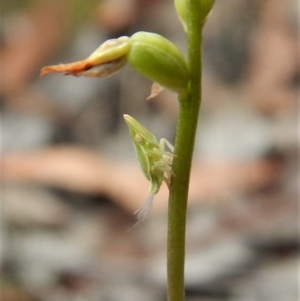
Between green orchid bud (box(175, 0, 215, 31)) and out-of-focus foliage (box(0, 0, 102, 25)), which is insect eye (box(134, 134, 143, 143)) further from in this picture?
out-of-focus foliage (box(0, 0, 102, 25))

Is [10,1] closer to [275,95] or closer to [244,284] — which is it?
[275,95]

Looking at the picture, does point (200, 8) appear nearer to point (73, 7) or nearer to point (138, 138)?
point (138, 138)

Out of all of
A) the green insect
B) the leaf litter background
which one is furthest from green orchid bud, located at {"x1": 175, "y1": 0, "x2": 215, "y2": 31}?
the leaf litter background

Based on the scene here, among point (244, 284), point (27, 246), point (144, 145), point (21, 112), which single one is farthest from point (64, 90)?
point (144, 145)

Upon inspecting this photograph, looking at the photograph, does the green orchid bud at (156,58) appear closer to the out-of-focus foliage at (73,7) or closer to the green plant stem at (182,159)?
the green plant stem at (182,159)

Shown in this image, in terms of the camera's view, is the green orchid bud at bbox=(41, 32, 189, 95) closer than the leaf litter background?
Yes

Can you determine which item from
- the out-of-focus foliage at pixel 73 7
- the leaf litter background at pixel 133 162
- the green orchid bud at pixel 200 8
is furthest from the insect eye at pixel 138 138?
the out-of-focus foliage at pixel 73 7
